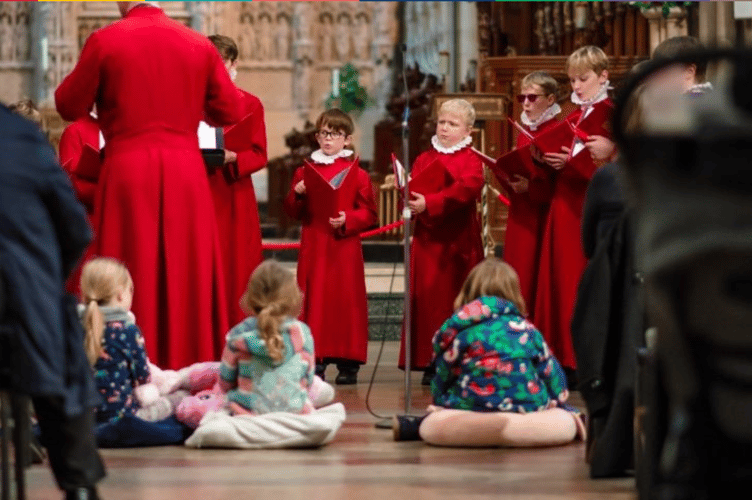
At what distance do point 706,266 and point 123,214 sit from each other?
4.52 metres

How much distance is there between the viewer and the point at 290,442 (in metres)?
5.78

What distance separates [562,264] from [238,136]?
167 centimetres

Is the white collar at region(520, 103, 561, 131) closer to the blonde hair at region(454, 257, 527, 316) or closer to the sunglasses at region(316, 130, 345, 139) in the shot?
the sunglasses at region(316, 130, 345, 139)

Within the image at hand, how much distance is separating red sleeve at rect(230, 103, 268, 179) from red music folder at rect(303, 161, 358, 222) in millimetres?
409

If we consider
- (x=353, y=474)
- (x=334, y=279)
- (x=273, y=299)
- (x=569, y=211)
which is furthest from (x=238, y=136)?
(x=353, y=474)

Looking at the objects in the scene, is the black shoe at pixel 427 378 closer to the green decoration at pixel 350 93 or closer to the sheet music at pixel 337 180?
the sheet music at pixel 337 180

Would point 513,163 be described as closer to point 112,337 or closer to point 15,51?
point 112,337

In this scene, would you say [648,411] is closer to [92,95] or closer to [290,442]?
[290,442]

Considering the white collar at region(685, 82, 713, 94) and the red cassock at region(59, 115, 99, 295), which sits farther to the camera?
the red cassock at region(59, 115, 99, 295)

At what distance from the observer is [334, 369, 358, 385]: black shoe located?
7.99 meters

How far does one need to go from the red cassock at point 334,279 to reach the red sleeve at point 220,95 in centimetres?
132

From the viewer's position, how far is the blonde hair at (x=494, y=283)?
579 cm

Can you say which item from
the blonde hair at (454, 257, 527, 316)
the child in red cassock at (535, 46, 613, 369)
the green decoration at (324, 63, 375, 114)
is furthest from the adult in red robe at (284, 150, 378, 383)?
the green decoration at (324, 63, 375, 114)

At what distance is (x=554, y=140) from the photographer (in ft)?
23.8
